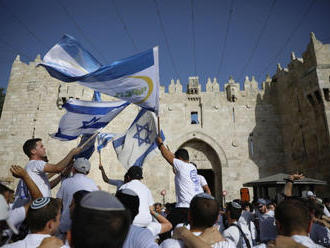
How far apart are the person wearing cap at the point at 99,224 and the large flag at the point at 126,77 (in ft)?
9.80

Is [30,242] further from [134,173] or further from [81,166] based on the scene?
[134,173]

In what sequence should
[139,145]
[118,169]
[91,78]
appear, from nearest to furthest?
[91,78] < [139,145] < [118,169]

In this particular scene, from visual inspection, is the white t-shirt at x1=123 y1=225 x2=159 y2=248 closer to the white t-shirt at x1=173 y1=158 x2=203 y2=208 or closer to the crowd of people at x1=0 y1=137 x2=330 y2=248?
the crowd of people at x1=0 y1=137 x2=330 y2=248

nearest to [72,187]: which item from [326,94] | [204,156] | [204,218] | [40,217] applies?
[40,217]

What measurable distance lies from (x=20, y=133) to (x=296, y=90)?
15.3 metres

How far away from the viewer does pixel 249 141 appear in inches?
583

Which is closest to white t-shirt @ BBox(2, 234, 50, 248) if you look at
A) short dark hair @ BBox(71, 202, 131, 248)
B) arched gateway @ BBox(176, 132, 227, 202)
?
short dark hair @ BBox(71, 202, 131, 248)

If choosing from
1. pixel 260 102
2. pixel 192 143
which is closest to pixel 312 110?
pixel 260 102

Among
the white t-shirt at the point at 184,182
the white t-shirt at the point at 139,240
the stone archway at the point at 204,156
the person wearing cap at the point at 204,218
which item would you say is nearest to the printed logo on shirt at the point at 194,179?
the white t-shirt at the point at 184,182

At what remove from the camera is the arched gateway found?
1467cm

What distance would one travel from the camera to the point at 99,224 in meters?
0.86

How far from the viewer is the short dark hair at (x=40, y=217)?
168 centimetres

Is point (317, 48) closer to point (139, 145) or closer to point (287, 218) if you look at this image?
point (139, 145)

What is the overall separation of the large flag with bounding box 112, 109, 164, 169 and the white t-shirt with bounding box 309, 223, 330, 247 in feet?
9.86
